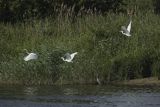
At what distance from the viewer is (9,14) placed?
34.2 meters

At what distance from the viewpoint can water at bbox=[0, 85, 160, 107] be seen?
65.9 ft

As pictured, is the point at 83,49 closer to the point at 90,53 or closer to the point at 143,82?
the point at 90,53

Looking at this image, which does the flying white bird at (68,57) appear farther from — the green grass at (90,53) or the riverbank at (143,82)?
the riverbank at (143,82)

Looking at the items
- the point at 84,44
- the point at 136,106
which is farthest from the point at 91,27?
the point at 136,106

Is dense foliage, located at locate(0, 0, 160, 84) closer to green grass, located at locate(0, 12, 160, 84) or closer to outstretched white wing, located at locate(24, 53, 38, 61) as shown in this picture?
green grass, located at locate(0, 12, 160, 84)

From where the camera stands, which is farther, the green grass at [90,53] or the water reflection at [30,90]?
the green grass at [90,53]

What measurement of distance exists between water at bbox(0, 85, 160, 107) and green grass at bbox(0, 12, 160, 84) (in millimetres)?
737

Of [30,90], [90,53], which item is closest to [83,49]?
[90,53]

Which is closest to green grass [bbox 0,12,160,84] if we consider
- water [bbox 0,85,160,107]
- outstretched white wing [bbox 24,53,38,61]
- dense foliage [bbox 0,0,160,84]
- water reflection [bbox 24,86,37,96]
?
dense foliage [bbox 0,0,160,84]

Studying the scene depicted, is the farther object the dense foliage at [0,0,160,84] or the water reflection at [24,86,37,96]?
the dense foliage at [0,0,160,84]

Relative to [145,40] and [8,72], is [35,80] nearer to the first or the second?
[8,72]

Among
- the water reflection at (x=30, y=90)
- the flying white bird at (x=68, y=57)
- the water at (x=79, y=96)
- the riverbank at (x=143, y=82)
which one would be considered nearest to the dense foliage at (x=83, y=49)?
the riverbank at (x=143, y=82)

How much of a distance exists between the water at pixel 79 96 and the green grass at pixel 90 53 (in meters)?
0.74

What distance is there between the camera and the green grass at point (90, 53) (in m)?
24.9
